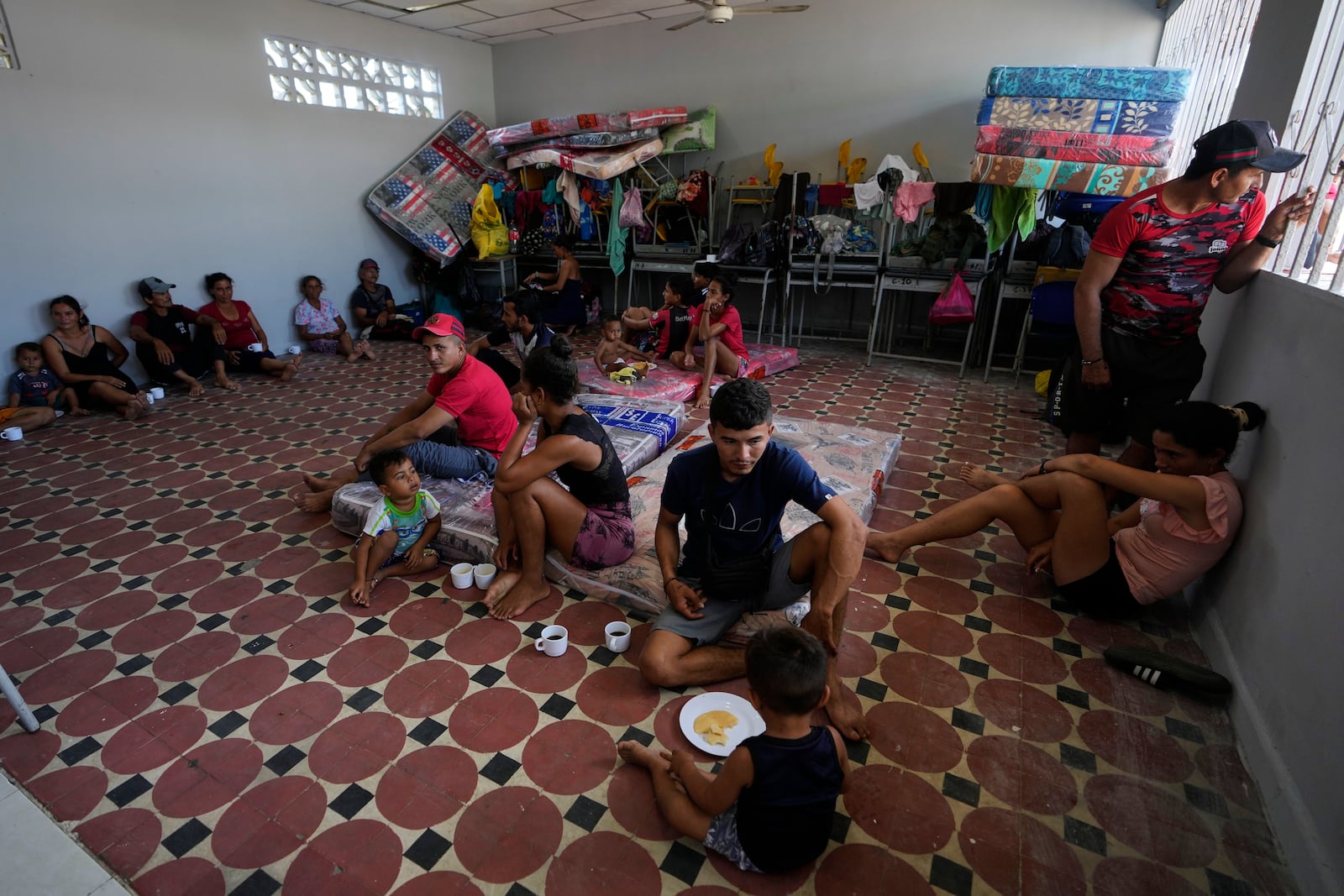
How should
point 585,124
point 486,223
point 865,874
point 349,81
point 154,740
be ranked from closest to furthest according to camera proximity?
point 865,874 → point 154,740 → point 349,81 → point 585,124 → point 486,223

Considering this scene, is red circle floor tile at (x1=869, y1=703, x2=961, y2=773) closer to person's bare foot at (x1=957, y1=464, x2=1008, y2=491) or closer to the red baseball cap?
person's bare foot at (x1=957, y1=464, x2=1008, y2=491)

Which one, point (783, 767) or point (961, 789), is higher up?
point (783, 767)

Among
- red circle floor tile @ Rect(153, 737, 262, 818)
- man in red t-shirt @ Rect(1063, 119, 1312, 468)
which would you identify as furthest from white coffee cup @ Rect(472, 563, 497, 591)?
man in red t-shirt @ Rect(1063, 119, 1312, 468)

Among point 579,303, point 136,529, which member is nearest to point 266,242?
point 579,303

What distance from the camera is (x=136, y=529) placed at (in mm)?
3477

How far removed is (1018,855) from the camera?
1.76 metres

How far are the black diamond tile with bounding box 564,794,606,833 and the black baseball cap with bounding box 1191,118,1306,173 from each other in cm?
331

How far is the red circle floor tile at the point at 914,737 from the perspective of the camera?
2.05m

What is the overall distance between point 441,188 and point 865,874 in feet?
28.7

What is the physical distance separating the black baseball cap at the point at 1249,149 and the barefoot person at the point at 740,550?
210 cm

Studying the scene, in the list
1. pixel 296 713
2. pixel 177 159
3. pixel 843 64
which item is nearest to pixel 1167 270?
pixel 296 713

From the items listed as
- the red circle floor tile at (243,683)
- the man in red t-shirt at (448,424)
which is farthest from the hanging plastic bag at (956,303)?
the red circle floor tile at (243,683)

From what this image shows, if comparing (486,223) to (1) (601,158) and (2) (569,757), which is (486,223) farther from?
(2) (569,757)

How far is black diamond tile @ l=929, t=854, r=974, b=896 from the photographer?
5.48ft
